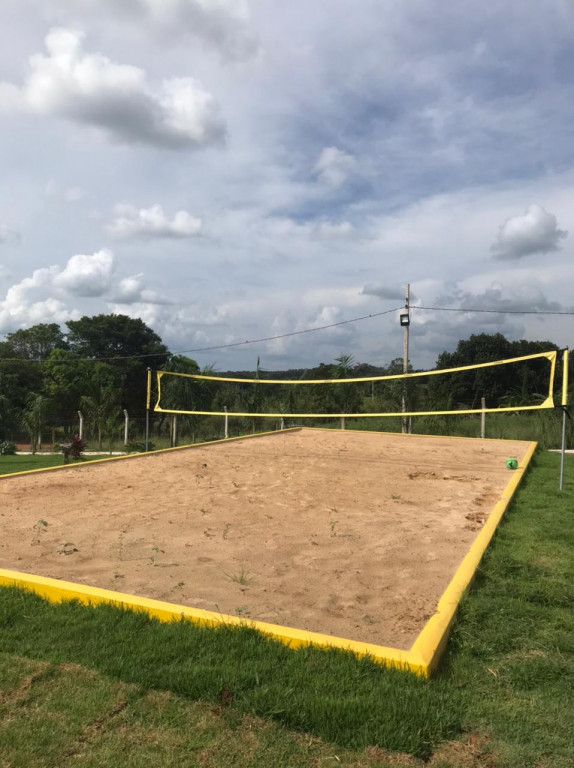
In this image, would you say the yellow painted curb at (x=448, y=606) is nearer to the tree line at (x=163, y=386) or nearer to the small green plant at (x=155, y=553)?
the small green plant at (x=155, y=553)

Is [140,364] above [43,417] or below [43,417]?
above

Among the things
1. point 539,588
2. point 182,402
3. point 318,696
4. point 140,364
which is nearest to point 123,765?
point 318,696

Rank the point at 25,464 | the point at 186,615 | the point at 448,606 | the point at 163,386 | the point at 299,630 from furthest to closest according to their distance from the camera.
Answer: the point at 163,386
the point at 25,464
the point at 448,606
the point at 186,615
the point at 299,630

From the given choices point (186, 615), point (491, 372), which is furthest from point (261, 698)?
point (491, 372)

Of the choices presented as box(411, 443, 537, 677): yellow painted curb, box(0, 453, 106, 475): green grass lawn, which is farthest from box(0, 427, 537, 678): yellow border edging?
box(0, 453, 106, 475): green grass lawn

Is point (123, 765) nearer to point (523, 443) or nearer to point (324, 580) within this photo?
point (324, 580)

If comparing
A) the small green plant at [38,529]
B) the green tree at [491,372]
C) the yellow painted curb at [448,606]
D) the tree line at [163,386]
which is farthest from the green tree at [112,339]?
the yellow painted curb at [448,606]

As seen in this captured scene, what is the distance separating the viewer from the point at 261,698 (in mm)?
2307

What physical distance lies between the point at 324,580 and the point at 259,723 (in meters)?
1.68

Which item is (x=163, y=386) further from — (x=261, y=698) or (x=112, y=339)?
(x=112, y=339)

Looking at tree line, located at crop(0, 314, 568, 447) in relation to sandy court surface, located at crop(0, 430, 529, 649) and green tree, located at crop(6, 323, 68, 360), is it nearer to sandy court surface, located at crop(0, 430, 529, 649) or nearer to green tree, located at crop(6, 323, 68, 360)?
green tree, located at crop(6, 323, 68, 360)

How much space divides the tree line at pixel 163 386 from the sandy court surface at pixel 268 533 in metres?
10.5

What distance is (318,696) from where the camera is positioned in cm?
231

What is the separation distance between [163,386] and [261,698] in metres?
20.0
